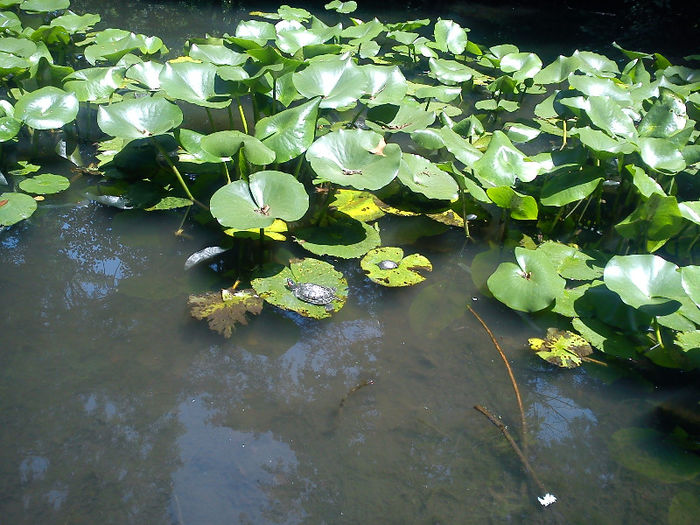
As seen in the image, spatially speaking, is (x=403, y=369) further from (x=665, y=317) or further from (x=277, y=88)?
(x=277, y=88)

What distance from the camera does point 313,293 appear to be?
2.34m

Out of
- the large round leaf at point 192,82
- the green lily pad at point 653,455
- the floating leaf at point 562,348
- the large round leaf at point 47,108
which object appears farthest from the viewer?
the large round leaf at point 47,108

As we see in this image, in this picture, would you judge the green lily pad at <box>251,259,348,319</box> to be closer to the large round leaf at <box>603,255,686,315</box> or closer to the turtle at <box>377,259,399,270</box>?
the turtle at <box>377,259,399,270</box>

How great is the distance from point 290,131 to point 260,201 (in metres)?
0.42

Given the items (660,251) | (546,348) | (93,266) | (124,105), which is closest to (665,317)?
(546,348)

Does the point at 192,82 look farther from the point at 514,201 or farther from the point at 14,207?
the point at 514,201

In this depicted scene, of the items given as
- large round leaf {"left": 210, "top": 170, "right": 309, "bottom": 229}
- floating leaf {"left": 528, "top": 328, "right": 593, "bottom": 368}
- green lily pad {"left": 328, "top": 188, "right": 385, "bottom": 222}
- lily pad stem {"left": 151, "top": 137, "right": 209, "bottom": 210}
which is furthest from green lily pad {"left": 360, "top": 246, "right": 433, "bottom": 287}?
lily pad stem {"left": 151, "top": 137, "right": 209, "bottom": 210}

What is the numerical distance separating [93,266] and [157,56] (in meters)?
2.80

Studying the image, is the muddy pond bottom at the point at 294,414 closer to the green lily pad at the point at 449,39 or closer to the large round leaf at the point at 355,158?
the large round leaf at the point at 355,158

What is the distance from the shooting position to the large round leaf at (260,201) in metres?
2.25

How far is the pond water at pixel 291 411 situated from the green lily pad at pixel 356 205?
434 mm

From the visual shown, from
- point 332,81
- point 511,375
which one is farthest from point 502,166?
point 511,375

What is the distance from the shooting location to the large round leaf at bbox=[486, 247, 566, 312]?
224 cm

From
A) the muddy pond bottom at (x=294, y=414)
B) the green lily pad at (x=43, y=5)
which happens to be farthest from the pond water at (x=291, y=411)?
the green lily pad at (x=43, y=5)
